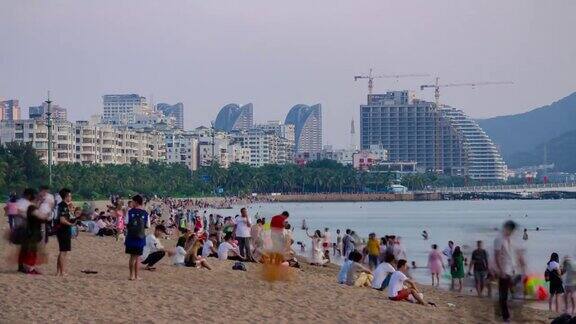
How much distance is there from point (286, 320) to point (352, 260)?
6.07m

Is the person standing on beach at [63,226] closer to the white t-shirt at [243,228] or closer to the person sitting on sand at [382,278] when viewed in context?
the person sitting on sand at [382,278]

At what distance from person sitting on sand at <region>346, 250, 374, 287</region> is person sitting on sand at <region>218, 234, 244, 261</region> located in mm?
3764

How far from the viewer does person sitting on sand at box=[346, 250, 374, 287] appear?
18.5 meters

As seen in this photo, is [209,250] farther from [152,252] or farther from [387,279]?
[387,279]

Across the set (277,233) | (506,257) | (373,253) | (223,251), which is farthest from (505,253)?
(373,253)

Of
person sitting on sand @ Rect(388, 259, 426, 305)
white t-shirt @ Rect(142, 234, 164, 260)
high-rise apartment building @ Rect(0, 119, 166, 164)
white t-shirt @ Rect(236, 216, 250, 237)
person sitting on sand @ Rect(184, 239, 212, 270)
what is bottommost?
person sitting on sand @ Rect(388, 259, 426, 305)

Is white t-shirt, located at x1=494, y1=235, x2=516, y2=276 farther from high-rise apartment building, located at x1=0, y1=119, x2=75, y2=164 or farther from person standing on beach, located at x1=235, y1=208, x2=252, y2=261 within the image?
high-rise apartment building, located at x1=0, y1=119, x2=75, y2=164

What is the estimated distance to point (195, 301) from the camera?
13.9m

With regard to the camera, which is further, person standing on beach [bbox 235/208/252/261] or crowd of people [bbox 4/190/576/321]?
person standing on beach [bbox 235/208/252/261]

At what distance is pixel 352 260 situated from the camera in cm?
1917

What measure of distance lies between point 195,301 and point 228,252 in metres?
8.53

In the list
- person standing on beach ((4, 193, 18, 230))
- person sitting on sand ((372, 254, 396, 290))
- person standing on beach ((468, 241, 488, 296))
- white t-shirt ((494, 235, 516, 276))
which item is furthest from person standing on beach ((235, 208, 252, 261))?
white t-shirt ((494, 235, 516, 276))

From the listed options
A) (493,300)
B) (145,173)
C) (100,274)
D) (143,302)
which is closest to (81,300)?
(143,302)

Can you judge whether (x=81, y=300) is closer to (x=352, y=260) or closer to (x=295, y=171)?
(x=352, y=260)
